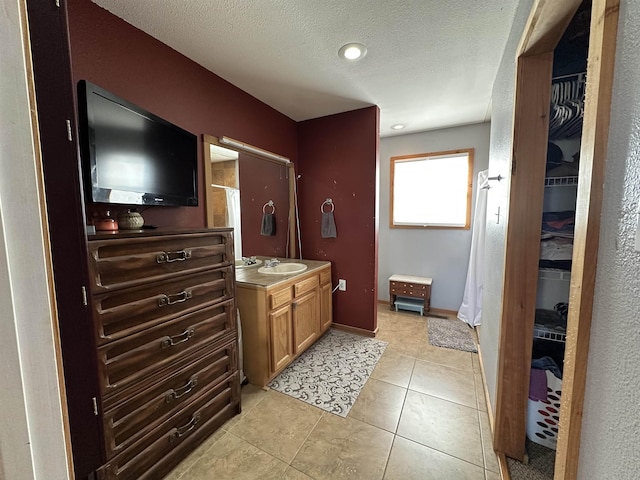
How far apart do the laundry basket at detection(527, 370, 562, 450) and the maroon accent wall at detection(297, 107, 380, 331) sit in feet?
4.97

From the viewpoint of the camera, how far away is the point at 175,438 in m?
1.32

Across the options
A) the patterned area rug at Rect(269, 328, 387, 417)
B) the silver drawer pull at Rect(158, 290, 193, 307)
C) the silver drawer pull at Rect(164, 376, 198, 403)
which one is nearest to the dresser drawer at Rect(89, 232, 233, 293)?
the silver drawer pull at Rect(158, 290, 193, 307)

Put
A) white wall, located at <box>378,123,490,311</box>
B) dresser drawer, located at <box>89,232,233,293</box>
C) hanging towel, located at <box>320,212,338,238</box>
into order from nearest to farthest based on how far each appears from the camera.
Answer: dresser drawer, located at <box>89,232,233,293</box>
hanging towel, located at <box>320,212,338,238</box>
white wall, located at <box>378,123,490,311</box>

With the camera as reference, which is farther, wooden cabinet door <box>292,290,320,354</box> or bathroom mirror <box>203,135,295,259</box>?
wooden cabinet door <box>292,290,320,354</box>

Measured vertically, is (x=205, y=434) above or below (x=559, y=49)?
below

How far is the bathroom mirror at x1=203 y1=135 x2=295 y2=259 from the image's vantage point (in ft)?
6.73

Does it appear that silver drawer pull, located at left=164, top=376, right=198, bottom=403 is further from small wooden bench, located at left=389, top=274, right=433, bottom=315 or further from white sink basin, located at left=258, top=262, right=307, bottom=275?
small wooden bench, located at left=389, top=274, right=433, bottom=315

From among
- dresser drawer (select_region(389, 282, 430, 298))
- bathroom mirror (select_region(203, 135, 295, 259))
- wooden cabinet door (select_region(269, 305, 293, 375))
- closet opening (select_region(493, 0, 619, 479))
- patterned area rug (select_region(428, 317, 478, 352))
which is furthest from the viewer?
dresser drawer (select_region(389, 282, 430, 298))

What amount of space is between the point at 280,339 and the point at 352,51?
2.15 meters

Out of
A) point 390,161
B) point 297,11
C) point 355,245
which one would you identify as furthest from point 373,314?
point 297,11

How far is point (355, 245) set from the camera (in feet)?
9.16

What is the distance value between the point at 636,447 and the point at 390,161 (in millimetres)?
3515

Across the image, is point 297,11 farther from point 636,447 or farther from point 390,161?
point 390,161

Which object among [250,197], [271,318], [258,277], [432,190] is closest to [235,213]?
[250,197]
